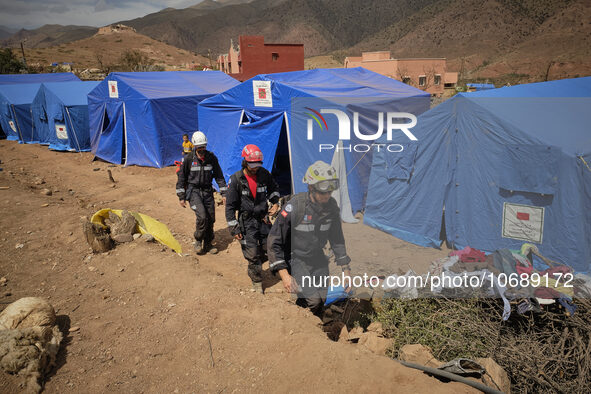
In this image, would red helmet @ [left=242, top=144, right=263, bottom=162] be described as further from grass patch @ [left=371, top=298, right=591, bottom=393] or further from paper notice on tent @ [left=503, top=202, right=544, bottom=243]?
paper notice on tent @ [left=503, top=202, right=544, bottom=243]

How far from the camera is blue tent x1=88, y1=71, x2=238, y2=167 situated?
38.9 feet

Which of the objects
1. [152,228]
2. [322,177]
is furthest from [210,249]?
[322,177]

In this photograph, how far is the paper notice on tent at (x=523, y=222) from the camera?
3.25m

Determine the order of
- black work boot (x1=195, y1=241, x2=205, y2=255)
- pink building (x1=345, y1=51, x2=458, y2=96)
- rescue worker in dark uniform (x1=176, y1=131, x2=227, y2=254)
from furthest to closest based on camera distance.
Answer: pink building (x1=345, y1=51, x2=458, y2=96) → black work boot (x1=195, y1=241, x2=205, y2=255) → rescue worker in dark uniform (x1=176, y1=131, x2=227, y2=254)

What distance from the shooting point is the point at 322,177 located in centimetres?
296

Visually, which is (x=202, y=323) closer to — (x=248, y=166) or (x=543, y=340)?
(x=248, y=166)

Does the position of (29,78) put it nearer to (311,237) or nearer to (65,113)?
(65,113)

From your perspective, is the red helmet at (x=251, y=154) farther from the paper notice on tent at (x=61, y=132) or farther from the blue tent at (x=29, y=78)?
the blue tent at (x=29, y=78)

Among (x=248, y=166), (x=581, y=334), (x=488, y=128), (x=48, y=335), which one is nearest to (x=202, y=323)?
(x=48, y=335)

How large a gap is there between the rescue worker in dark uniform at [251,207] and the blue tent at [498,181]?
1591 millimetres

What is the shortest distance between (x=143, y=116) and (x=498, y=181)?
1102cm

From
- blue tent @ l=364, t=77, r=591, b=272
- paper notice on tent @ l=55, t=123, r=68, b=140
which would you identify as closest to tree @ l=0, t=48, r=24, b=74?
paper notice on tent @ l=55, t=123, r=68, b=140

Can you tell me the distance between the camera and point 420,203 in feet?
13.7

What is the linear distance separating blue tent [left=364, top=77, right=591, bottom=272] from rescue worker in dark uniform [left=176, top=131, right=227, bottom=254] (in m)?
2.89
